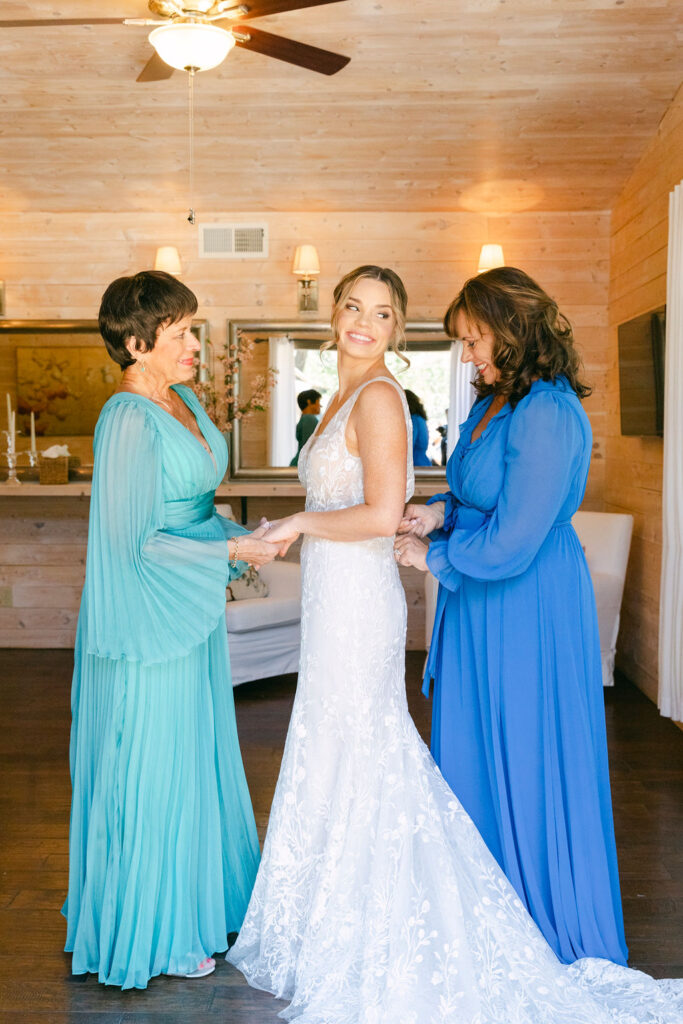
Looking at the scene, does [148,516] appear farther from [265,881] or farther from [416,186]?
[416,186]

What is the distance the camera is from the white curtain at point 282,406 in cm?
582

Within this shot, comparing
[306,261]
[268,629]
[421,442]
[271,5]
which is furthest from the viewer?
[421,442]

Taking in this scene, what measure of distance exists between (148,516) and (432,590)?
3287 mm

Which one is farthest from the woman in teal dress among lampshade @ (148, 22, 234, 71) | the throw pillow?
the throw pillow

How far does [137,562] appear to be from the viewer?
6.99ft

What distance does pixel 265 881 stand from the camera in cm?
224

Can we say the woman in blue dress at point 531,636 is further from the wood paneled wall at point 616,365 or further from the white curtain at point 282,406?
the white curtain at point 282,406

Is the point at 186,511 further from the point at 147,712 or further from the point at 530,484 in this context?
the point at 530,484

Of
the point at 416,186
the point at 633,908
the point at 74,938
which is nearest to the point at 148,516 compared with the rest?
the point at 74,938

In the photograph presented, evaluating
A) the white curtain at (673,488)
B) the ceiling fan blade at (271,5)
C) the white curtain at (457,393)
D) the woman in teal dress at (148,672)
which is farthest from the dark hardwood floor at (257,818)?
the ceiling fan blade at (271,5)

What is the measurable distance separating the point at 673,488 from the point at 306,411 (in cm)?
251

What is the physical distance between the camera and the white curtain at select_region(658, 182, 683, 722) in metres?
3.96

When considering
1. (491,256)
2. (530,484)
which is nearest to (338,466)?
(530,484)

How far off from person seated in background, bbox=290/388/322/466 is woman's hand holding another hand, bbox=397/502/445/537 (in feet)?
11.1
